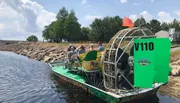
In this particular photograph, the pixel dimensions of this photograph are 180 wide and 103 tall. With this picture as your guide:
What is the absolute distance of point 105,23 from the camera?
79375 millimetres

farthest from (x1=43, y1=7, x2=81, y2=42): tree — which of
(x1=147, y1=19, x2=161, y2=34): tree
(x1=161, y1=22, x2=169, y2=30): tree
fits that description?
(x1=161, y1=22, x2=169, y2=30): tree

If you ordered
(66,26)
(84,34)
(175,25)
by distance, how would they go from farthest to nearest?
(175,25)
(84,34)
(66,26)

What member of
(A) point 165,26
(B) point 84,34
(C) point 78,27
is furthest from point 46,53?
(A) point 165,26

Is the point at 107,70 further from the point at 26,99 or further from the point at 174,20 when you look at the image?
the point at 174,20

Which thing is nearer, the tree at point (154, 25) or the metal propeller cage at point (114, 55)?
the metal propeller cage at point (114, 55)

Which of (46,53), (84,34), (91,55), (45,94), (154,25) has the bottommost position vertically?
(45,94)

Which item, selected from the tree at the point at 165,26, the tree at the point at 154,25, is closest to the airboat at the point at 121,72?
the tree at the point at 154,25

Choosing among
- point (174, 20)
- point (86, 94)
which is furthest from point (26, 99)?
point (174, 20)

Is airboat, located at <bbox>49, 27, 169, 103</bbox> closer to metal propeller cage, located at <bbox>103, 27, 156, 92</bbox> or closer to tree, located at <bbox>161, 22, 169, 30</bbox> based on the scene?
metal propeller cage, located at <bbox>103, 27, 156, 92</bbox>

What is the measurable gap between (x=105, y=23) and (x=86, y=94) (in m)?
65.7

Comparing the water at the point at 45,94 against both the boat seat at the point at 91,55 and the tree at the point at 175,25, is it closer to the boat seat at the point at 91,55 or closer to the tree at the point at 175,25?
the boat seat at the point at 91,55

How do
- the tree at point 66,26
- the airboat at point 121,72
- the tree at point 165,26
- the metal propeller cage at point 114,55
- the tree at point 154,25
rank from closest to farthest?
the airboat at point 121,72 < the metal propeller cage at point 114,55 < the tree at point 66,26 < the tree at point 154,25 < the tree at point 165,26

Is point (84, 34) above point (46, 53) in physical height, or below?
above

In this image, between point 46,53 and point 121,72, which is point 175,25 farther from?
point 121,72
